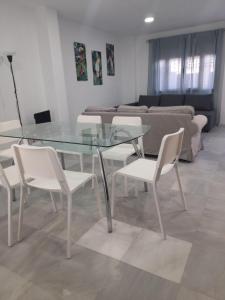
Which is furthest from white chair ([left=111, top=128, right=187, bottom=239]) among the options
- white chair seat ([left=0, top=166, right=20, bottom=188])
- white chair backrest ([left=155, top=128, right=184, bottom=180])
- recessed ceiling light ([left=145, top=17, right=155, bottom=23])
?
recessed ceiling light ([left=145, top=17, right=155, bottom=23])

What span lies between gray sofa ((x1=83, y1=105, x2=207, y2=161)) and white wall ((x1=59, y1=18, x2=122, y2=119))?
1.63 meters

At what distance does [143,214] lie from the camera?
1918 millimetres

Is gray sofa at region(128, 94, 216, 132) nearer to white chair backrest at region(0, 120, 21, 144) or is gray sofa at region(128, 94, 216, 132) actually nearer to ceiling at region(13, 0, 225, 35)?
ceiling at region(13, 0, 225, 35)

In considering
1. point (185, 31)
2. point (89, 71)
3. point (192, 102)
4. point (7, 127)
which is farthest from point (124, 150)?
point (185, 31)

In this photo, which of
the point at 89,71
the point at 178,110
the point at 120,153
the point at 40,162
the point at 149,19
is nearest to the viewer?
the point at 40,162

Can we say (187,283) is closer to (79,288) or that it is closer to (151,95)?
(79,288)

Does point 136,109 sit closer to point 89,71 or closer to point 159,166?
point 159,166

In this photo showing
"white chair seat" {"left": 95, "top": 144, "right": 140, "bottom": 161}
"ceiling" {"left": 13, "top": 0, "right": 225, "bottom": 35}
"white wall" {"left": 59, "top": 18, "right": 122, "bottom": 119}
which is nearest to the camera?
"white chair seat" {"left": 95, "top": 144, "right": 140, "bottom": 161}

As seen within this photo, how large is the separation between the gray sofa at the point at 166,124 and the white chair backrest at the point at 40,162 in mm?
1927

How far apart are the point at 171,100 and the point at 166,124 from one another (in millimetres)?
2850

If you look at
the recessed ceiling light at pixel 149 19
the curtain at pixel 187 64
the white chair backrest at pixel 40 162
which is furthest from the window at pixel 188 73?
the white chair backrest at pixel 40 162

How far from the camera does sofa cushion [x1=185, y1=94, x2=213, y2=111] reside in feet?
16.8

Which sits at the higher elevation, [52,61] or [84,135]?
[52,61]

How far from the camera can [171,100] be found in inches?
218
